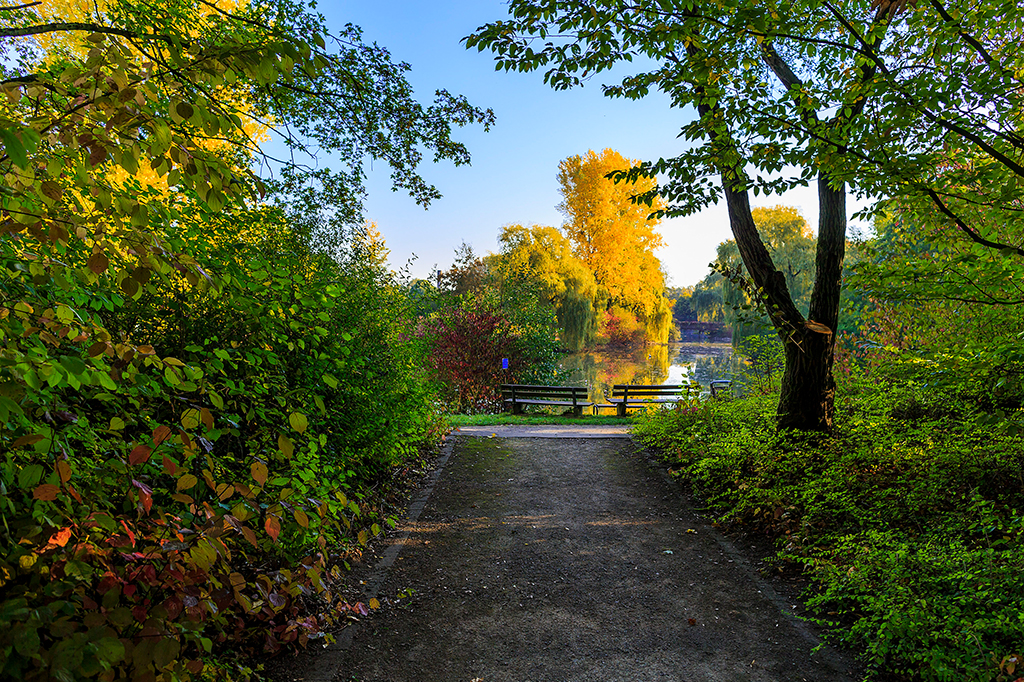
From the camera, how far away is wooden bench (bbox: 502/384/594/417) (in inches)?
518

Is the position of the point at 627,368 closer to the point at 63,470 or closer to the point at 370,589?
A: the point at 370,589

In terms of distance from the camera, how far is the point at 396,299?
20.6 feet

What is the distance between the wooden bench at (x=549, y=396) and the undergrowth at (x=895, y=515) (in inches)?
240

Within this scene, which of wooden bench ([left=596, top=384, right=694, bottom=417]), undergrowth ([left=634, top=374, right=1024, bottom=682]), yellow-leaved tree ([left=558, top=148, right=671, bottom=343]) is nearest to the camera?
undergrowth ([left=634, top=374, right=1024, bottom=682])

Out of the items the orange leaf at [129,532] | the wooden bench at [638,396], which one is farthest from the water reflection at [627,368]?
the orange leaf at [129,532]

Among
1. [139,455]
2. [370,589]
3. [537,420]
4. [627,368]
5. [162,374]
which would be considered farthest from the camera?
[627,368]

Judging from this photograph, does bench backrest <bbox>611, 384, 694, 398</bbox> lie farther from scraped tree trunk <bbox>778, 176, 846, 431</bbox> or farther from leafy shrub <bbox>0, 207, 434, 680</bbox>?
leafy shrub <bbox>0, 207, 434, 680</bbox>

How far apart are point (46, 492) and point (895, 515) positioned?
4.89m

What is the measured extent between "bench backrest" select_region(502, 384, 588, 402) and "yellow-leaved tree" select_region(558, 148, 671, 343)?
546 inches

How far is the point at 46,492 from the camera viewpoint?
136 centimetres

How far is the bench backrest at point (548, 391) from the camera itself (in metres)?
13.2

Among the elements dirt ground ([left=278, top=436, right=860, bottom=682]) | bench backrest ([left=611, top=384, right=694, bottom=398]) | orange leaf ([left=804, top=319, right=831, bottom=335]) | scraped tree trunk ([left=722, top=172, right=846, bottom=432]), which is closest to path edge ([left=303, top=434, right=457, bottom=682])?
dirt ground ([left=278, top=436, right=860, bottom=682])

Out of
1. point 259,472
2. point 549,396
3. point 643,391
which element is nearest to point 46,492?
point 259,472


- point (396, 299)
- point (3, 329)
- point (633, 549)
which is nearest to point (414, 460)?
point (396, 299)
